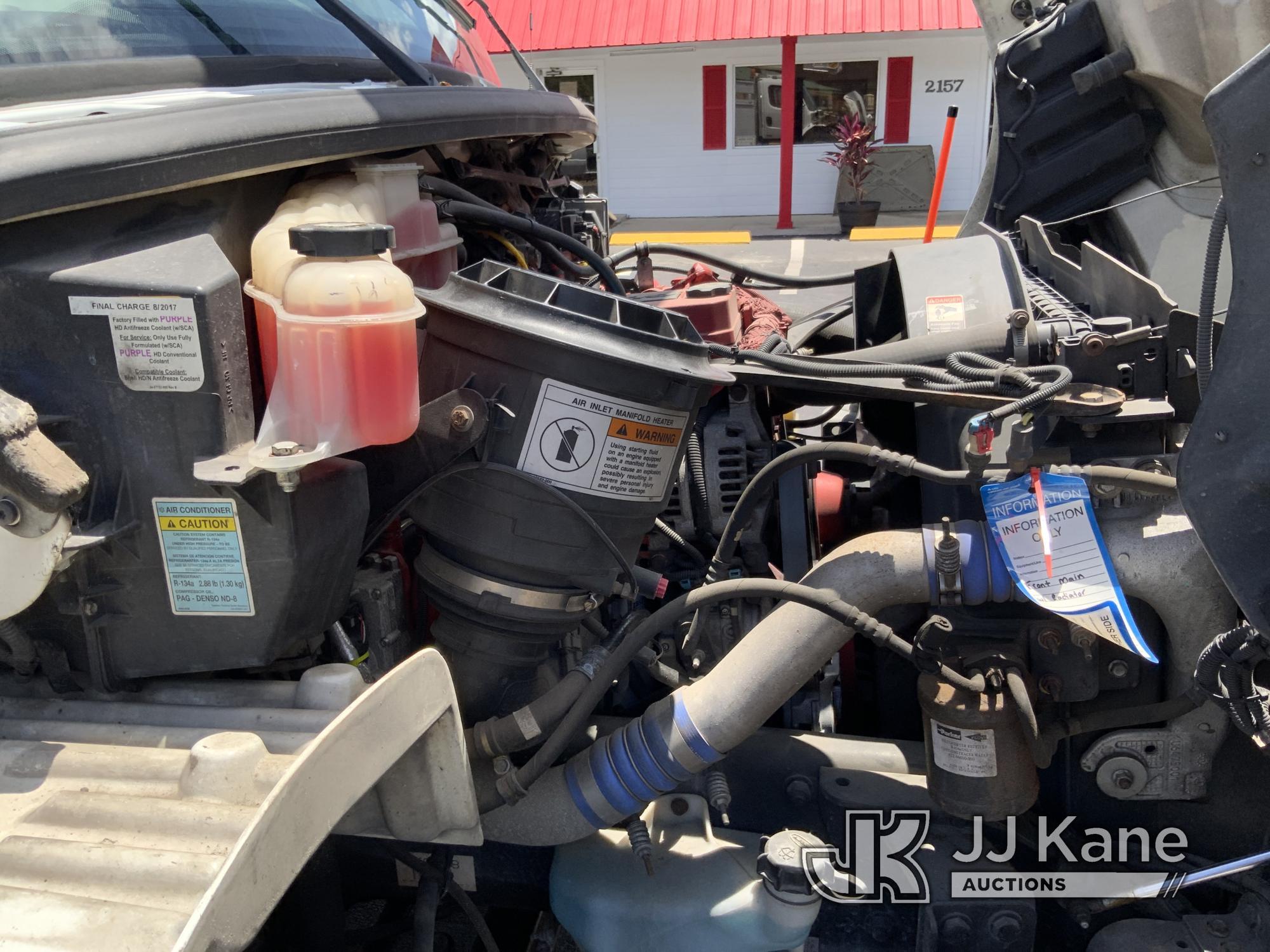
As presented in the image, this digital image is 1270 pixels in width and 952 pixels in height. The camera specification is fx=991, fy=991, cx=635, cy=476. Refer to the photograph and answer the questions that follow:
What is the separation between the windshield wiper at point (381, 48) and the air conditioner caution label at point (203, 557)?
3.54ft

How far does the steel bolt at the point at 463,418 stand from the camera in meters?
1.32

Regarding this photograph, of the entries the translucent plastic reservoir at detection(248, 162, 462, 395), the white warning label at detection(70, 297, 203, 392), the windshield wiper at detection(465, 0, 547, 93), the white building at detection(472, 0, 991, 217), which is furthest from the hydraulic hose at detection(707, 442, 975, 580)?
the white building at detection(472, 0, 991, 217)

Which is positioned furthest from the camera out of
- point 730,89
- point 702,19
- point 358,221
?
point 730,89

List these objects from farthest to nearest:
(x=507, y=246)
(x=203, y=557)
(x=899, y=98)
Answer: (x=899, y=98) < (x=507, y=246) < (x=203, y=557)

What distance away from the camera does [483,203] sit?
1880mm

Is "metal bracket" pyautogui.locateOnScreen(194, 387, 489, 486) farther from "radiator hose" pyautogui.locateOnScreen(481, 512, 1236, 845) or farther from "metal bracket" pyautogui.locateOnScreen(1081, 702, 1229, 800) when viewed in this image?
"metal bracket" pyautogui.locateOnScreen(1081, 702, 1229, 800)

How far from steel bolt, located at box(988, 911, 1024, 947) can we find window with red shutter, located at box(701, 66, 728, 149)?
1555 centimetres

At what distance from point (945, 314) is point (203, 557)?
1401mm

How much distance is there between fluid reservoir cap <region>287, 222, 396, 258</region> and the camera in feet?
3.61

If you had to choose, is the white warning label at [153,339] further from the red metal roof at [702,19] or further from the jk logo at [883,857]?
the red metal roof at [702,19]

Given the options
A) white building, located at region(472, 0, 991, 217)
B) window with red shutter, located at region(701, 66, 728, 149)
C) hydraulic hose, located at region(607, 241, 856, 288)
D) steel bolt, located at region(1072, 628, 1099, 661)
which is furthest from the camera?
window with red shutter, located at region(701, 66, 728, 149)

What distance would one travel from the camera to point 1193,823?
1.69 m

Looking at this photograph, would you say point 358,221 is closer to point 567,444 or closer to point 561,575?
point 567,444

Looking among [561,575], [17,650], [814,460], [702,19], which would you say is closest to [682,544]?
[814,460]
